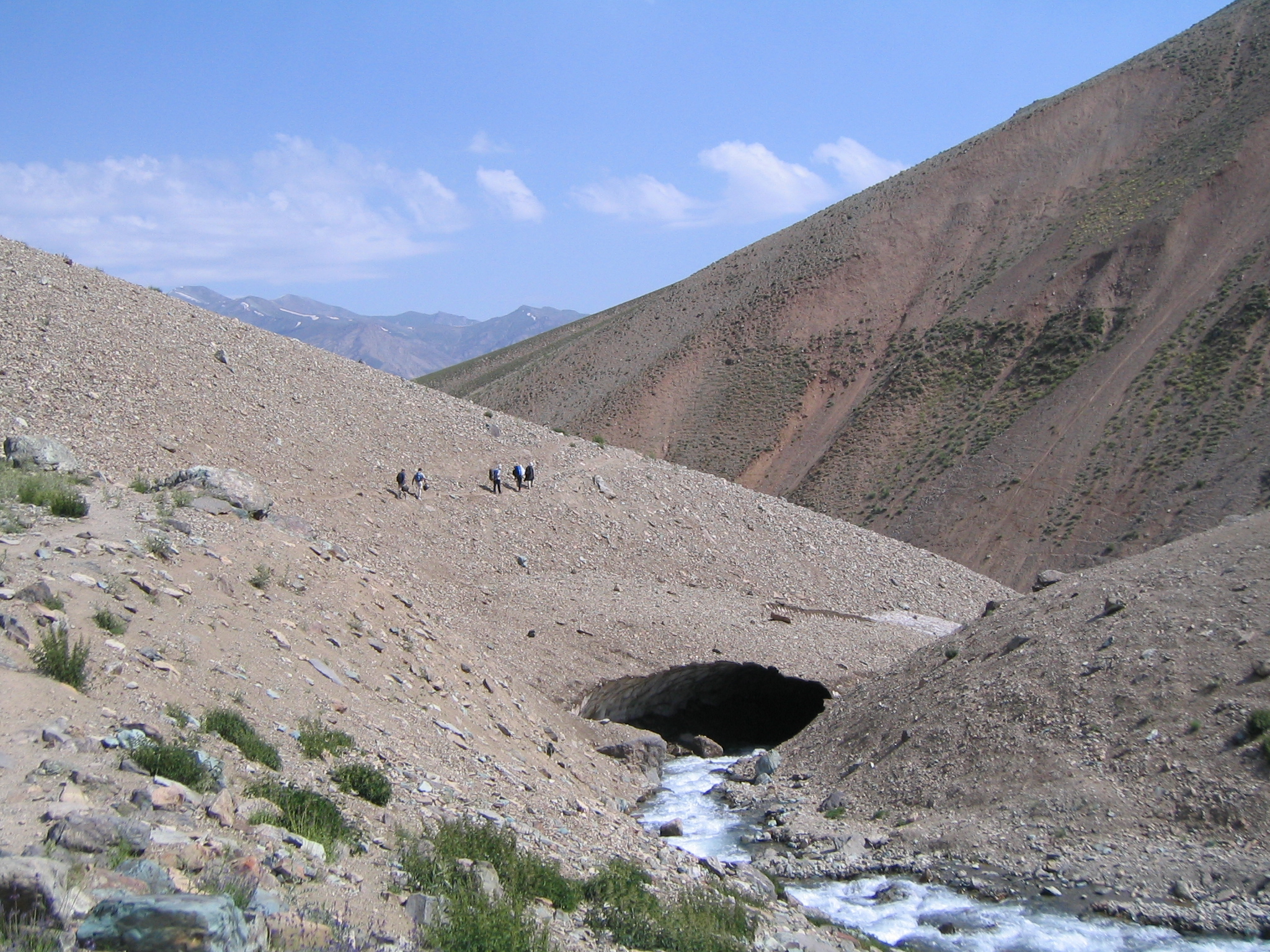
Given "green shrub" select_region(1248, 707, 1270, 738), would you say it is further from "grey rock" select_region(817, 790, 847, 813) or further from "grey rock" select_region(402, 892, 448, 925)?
"grey rock" select_region(402, 892, 448, 925)

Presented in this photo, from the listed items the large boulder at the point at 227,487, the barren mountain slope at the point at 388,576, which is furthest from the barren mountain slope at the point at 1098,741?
the large boulder at the point at 227,487

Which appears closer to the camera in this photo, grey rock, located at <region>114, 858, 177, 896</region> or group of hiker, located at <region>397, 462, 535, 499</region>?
grey rock, located at <region>114, 858, 177, 896</region>

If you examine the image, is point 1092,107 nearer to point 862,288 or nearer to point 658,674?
point 862,288

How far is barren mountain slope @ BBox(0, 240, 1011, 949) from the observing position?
31.2ft

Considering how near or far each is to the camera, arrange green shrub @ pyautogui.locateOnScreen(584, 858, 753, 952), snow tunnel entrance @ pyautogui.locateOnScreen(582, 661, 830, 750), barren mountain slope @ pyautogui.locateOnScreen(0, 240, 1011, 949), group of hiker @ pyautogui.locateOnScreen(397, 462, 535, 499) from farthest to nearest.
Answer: group of hiker @ pyautogui.locateOnScreen(397, 462, 535, 499) → snow tunnel entrance @ pyautogui.locateOnScreen(582, 661, 830, 750) → barren mountain slope @ pyautogui.locateOnScreen(0, 240, 1011, 949) → green shrub @ pyautogui.locateOnScreen(584, 858, 753, 952)

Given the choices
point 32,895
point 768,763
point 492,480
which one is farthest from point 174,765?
point 492,480

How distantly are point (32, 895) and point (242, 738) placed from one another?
12.3 feet

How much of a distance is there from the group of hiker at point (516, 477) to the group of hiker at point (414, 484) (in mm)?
1979

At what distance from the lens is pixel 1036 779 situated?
13039mm

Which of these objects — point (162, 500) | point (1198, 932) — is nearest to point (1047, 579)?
point (1198, 932)

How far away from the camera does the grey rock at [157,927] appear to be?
15.4ft

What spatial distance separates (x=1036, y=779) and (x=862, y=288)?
6058cm

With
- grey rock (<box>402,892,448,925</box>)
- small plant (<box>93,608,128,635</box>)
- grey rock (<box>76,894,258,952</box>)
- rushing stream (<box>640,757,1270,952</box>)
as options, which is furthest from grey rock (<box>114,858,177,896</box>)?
rushing stream (<box>640,757,1270,952</box>)

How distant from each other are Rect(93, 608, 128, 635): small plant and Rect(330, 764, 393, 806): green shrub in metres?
2.57
